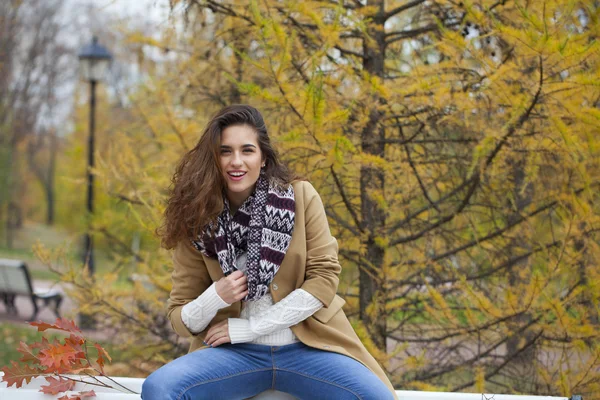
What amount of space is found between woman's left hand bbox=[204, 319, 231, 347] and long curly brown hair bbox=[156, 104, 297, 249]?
0.31 m

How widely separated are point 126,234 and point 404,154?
2362mm

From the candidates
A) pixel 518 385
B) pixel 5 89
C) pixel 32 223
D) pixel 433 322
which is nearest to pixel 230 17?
pixel 433 322

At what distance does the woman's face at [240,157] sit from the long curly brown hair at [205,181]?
0.02m

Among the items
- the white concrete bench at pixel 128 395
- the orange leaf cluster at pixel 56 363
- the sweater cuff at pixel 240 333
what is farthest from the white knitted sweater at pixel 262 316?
the orange leaf cluster at pixel 56 363

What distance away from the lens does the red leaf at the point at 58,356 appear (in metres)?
2.29

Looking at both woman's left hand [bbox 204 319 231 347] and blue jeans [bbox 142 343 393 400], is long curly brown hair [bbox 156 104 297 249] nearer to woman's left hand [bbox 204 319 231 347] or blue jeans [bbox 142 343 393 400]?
woman's left hand [bbox 204 319 231 347]

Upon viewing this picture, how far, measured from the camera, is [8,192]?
69.5ft

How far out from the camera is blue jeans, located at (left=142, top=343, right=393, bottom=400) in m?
2.12

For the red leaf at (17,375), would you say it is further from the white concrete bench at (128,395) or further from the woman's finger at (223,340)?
the woman's finger at (223,340)

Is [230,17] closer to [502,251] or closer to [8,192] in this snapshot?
[502,251]

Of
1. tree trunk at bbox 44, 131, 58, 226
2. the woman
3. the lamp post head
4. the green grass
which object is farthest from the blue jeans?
tree trunk at bbox 44, 131, 58, 226

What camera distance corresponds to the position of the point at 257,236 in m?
2.28

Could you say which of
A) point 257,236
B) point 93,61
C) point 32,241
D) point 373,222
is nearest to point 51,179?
point 32,241

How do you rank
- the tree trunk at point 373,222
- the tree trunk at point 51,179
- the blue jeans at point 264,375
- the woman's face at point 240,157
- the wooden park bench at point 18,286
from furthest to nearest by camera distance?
the tree trunk at point 51,179 < the wooden park bench at point 18,286 < the tree trunk at point 373,222 < the woman's face at point 240,157 < the blue jeans at point 264,375
